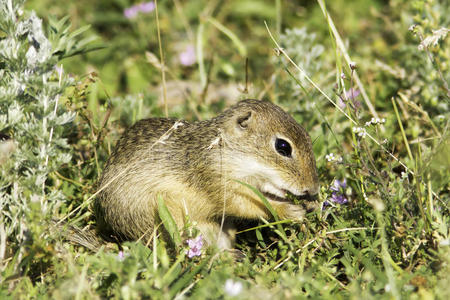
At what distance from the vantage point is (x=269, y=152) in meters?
3.84

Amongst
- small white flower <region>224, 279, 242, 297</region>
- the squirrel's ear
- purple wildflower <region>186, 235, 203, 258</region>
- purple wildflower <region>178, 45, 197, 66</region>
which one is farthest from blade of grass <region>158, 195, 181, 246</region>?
purple wildflower <region>178, 45, 197, 66</region>

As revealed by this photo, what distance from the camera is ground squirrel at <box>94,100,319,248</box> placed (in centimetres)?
377

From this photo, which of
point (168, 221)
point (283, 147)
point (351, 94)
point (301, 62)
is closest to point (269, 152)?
point (283, 147)

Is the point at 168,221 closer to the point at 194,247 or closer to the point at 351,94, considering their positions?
the point at 194,247

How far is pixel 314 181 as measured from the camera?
372 centimetres

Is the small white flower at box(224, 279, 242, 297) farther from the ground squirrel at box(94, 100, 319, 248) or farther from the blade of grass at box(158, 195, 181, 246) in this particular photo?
the ground squirrel at box(94, 100, 319, 248)

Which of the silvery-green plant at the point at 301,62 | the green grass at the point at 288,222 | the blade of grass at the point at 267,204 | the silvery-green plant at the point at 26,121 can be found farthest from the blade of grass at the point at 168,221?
the silvery-green plant at the point at 301,62

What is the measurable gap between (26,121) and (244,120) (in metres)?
1.44

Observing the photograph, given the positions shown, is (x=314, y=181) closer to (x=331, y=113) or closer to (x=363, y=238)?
(x=363, y=238)

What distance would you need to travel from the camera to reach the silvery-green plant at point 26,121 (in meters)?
3.30

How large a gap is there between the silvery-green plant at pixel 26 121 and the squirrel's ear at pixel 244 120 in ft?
3.79

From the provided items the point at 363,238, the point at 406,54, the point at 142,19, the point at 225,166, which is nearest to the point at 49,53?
the point at 225,166

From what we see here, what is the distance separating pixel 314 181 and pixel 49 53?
183cm

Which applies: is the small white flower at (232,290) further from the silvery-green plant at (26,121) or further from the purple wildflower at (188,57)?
the purple wildflower at (188,57)
